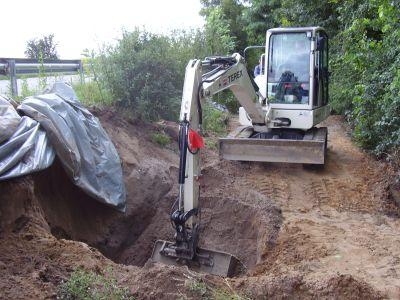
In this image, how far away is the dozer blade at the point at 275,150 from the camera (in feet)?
27.9

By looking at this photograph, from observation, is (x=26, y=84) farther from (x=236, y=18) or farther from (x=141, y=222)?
(x=236, y=18)

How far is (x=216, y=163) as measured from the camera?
9070mm

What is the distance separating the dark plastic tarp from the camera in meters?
4.99

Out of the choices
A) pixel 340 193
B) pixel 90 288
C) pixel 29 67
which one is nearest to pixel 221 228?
pixel 340 193

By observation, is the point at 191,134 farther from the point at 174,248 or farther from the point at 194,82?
the point at 174,248

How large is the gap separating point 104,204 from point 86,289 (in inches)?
95.4

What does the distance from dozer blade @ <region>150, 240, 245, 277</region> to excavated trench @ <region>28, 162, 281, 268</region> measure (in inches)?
26.4

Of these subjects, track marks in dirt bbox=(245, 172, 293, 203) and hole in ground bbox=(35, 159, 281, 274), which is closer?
hole in ground bbox=(35, 159, 281, 274)

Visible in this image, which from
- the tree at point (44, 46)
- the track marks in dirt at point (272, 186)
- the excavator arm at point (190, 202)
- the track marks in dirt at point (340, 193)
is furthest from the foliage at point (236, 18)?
the excavator arm at point (190, 202)

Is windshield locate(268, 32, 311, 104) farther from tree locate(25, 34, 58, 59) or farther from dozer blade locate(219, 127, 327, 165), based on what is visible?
tree locate(25, 34, 58, 59)

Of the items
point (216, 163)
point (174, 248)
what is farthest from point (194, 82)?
point (216, 163)

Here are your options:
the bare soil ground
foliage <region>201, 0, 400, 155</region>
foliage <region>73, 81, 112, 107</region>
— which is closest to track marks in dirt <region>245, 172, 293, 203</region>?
the bare soil ground

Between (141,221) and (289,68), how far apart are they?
4.39 metres

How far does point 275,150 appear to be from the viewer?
28.5 ft
